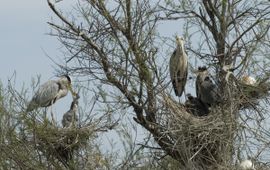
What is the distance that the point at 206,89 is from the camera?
11461mm

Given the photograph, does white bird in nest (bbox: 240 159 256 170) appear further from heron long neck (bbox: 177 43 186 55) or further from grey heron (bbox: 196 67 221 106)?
heron long neck (bbox: 177 43 186 55)

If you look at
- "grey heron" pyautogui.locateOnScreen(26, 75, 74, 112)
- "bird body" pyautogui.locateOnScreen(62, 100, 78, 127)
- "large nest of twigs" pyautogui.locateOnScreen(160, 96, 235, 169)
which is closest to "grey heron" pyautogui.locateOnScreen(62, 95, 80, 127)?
"bird body" pyautogui.locateOnScreen(62, 100, 78, 127)

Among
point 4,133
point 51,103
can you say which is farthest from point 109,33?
point 51,103

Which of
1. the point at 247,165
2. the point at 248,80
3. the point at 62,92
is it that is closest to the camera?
the point at 247,165

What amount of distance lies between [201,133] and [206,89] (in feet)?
5.41

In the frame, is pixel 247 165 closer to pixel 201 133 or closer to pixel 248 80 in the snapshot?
pixel 201 133

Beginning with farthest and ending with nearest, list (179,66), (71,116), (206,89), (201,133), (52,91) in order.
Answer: (52,91), (71,116), (179,66), (206,89), (201,133)

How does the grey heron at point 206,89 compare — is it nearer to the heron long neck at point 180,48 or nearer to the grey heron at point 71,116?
the heron long neck at point 180,48

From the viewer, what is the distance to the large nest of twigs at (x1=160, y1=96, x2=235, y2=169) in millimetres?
9648

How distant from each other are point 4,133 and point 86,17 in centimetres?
292

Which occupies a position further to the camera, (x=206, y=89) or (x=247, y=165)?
(x=206, y=89)

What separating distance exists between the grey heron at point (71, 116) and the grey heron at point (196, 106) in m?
1.70

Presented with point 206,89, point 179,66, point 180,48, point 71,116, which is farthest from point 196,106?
point 71,116

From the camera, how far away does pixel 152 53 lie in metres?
9.78
